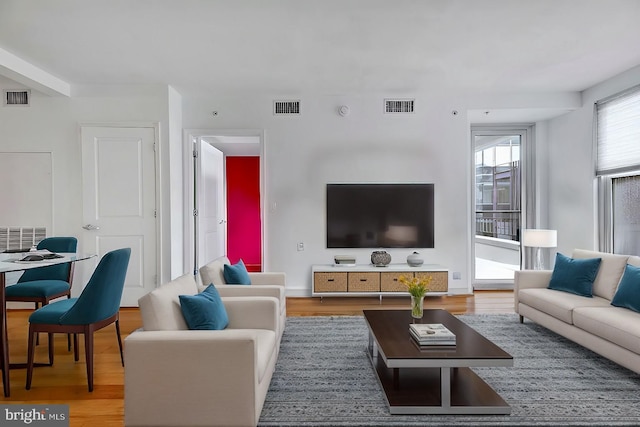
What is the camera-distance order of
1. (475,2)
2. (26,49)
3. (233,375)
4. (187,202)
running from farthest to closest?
1. (187,202)
2. (26,49)
3. (475,2)
4. (233,375)

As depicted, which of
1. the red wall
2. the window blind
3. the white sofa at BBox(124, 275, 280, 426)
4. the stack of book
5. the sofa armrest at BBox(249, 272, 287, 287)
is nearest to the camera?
the white sofa at BBox(124, 275, 280, 426)

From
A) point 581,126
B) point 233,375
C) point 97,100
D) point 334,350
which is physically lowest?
point 334,350

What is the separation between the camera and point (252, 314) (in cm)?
264

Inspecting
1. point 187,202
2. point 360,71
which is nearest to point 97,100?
point 187,202

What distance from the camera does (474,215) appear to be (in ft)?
18.7

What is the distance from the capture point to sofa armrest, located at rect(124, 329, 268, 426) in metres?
1.88

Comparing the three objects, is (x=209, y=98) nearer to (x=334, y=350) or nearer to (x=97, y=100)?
(x=97, y=100)

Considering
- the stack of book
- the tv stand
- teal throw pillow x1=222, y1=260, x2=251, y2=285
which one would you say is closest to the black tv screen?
the tv stand

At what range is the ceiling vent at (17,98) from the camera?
462 cm

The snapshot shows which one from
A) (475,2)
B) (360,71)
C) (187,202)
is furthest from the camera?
(187,202)

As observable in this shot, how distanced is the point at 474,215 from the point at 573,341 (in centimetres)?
268

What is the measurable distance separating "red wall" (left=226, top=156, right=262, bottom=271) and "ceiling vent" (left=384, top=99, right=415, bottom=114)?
3213 millimetres

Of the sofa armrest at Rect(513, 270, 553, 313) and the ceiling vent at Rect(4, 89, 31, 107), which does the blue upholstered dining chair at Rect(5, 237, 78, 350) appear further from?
the sofa armrest at Rect(513, 270, 553, 313)

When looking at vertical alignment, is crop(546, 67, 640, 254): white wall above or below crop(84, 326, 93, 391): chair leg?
above
